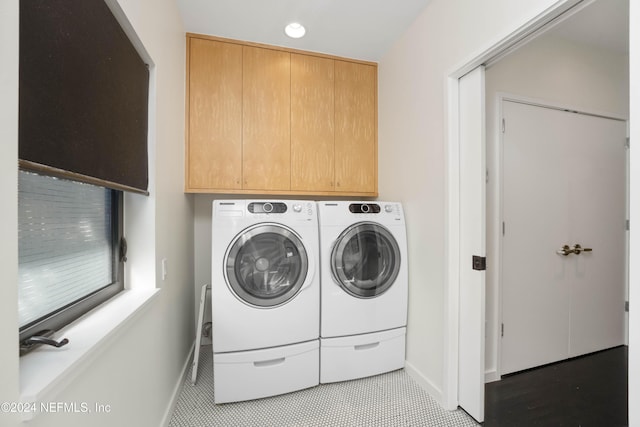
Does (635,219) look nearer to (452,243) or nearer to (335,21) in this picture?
(452,243)

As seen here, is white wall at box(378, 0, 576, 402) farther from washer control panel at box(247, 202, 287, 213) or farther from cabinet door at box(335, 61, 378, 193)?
washer control panel at box(247, 202, 287, 213)

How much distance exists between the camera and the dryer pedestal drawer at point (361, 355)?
178 cm

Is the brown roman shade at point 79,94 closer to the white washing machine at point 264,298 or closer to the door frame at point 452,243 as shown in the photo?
the white washing machine at point 264,298

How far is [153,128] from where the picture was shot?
1.30 meters

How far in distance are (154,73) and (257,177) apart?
97 centimetres

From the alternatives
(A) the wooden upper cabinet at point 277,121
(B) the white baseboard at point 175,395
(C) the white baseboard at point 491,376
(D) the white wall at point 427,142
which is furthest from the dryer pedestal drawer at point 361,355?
(A) the wooden upper cabinet at point 277,121

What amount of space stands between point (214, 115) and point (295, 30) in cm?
89

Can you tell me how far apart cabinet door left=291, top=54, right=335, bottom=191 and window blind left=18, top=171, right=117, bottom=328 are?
1.37m

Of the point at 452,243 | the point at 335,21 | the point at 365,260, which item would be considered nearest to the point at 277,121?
the point at 335,21

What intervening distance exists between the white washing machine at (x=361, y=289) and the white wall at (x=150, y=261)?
961 mm

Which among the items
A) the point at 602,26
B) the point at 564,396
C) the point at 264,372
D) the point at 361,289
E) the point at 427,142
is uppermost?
the point at 602,26

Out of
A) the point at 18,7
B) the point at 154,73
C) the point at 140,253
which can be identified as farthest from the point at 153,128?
the point at 18,7

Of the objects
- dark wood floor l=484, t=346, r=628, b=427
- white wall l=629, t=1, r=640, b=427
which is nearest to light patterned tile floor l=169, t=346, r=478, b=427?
dark wood floor l=484, t=346, r=628, b=427

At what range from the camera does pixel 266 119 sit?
6.93 feet
